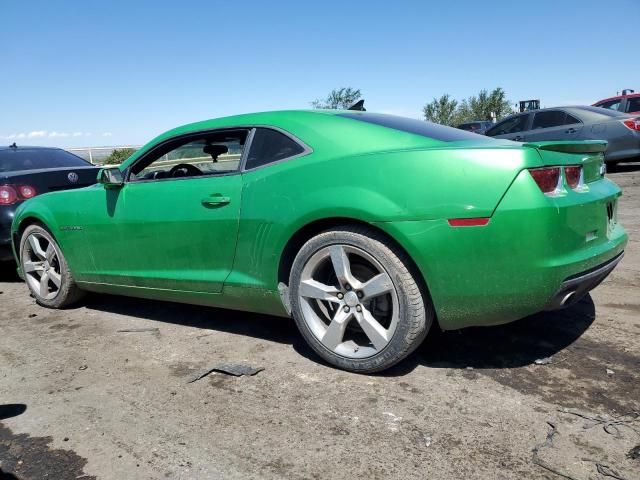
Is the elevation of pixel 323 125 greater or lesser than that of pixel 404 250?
greater

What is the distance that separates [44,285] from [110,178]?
1374 millimetres

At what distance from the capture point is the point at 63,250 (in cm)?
429

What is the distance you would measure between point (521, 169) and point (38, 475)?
2378mm

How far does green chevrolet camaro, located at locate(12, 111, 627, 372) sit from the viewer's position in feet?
7.99

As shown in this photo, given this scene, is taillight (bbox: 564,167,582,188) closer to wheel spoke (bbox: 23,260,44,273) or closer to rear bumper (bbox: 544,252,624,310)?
rear bumper (bbox: 544,252,624,310)

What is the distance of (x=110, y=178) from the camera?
12.5ft

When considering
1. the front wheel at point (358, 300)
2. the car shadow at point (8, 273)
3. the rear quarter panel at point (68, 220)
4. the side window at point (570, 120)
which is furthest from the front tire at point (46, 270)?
the side window at point (570, 120)

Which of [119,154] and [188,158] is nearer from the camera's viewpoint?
[188,158]

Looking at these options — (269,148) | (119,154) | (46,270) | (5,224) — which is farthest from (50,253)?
(119,154)

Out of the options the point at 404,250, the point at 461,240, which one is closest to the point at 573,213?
the point at 461,240

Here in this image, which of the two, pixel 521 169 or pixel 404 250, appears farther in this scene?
pixel 404 250

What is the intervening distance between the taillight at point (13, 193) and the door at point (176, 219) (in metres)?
1.83

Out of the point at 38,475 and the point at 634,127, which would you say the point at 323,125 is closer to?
the point at 38,475

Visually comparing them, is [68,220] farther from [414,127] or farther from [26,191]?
[414,127]
